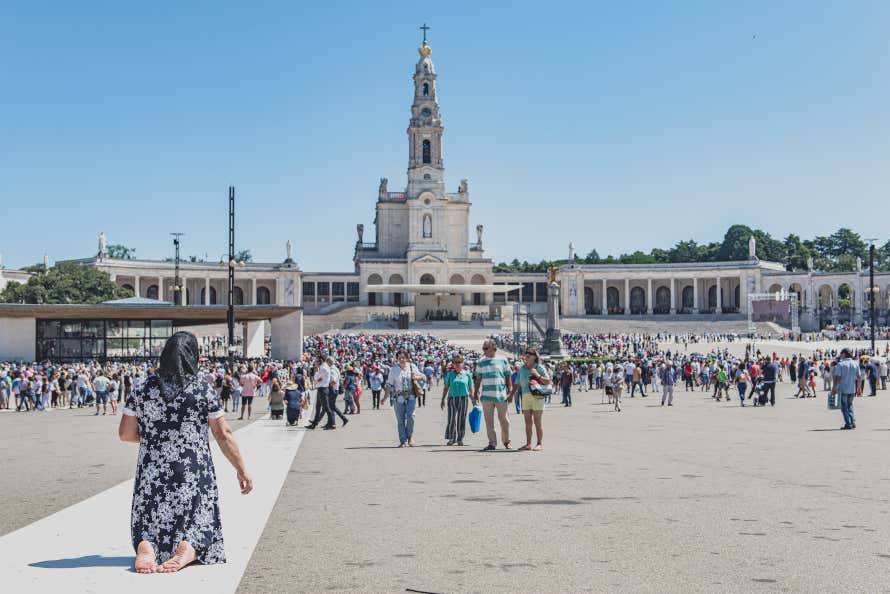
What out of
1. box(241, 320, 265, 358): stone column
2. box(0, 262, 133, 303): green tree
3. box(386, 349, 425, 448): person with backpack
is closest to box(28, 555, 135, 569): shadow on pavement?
box(386, 349, 425, 448): person with backpack

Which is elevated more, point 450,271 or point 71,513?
point 450,271

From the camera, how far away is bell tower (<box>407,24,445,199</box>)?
337 feet

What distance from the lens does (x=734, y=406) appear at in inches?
963

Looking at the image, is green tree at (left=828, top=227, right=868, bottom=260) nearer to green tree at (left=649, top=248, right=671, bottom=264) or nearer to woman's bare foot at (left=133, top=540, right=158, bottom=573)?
green tree at (left=649, top=248, right=671, bottom=264)

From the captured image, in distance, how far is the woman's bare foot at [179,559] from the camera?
17.7 ft

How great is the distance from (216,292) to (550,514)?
330 feet

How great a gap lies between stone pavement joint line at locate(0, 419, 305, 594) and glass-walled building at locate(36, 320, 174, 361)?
34.2 meters

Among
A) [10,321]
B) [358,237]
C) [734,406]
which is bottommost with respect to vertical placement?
[734,406]

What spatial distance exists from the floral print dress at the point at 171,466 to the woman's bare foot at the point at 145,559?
1.7 inches

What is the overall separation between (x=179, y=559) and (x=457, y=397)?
7.89 metres

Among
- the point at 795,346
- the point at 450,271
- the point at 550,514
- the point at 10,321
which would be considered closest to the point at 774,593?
the point at 550,514

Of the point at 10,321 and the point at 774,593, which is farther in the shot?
the point at 10,321

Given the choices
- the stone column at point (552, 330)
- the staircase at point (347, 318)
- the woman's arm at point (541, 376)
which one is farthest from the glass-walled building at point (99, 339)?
the staircase at point (347, 318)

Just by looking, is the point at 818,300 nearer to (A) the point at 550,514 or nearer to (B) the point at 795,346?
(B) the point at 795,346
